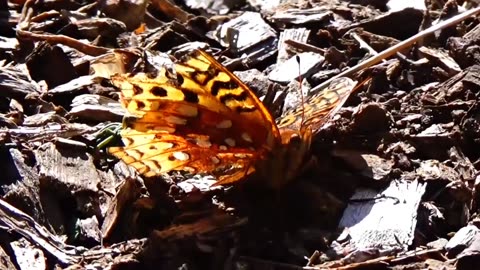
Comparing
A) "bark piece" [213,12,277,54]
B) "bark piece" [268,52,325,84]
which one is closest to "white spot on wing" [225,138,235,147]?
"bark piece" [268,52,325,84]

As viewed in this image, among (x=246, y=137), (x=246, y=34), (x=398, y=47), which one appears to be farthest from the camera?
(x=246, y=34)

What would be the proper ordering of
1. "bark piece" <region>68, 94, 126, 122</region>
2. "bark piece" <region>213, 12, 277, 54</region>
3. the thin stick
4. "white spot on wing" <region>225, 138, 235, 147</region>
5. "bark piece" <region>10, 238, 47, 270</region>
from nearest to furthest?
1. "bark piece" <region>10, 238, 47, 270</region>
2. "white spot on wing" <region>225, 138, 235, 147</region>
3. "bark piece" <region>68, 94, 126, 122</region>
4. the thin stick
5. "bark piece" <region>213, 12, 277, 54</region>

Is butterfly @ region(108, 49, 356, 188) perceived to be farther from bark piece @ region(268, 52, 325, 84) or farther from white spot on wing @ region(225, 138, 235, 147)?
bark piece @ region(268, 52, 325, 84)

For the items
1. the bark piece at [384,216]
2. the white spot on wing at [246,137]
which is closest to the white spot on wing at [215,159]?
the white spot on wing at [246,137]

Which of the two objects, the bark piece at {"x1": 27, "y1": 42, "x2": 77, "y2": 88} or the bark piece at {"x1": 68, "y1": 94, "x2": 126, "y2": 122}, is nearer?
the bark piece at {"x1": 68, "y1": 94, "x2": 126, "y2": 122}

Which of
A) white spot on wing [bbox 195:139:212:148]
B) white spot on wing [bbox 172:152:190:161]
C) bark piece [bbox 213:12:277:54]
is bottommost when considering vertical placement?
bark piece [bbox 213:12:277:54]

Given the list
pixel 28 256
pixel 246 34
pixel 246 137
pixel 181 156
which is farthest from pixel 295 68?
pixel 28 256

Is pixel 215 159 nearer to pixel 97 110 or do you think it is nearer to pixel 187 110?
pixel 187 110
